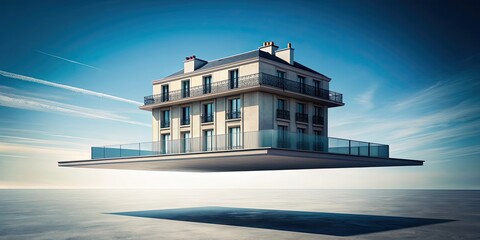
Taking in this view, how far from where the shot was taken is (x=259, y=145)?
92.8ft

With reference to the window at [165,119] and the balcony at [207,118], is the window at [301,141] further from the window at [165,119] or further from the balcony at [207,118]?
the window at [165,119]

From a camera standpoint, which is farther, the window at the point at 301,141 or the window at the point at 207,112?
the window at the point at 207,112

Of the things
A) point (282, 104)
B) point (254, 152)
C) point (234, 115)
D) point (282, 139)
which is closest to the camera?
point (254, 152)

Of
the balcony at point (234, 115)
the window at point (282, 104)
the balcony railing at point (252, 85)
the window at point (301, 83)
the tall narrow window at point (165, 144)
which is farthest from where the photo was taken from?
the tall narrow window at point (165, 144)

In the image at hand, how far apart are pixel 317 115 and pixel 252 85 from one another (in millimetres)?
7722

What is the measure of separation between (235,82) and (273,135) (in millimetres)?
8851

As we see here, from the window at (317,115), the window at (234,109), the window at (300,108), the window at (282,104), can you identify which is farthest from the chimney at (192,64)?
the window at (317,115)

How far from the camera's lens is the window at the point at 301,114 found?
3684 cm

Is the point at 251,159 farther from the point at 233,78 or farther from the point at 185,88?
the point at 185,88

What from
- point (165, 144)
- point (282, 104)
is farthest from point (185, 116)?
point (282, 104)

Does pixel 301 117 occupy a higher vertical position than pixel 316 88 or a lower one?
lower

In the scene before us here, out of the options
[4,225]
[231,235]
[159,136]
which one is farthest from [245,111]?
[4,225]

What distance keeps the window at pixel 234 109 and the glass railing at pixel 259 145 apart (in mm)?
2319

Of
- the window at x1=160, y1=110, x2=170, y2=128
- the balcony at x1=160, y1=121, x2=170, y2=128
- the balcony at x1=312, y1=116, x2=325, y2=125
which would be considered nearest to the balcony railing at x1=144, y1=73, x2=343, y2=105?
→ the window at x1=160, y1=110, x2=170, y2=128
